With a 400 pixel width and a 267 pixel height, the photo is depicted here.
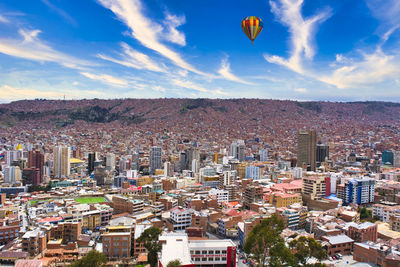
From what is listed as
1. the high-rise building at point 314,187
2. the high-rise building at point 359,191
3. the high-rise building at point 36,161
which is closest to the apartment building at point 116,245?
the high-rise building at point 314,187

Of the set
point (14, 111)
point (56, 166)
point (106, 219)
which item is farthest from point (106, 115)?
point (106, 219)

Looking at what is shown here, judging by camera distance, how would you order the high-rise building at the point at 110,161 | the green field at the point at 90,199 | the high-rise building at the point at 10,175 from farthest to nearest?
the high-rise building at the point at 110,161 < the high-rise building at the point at 10,175 < the green field at the point at 90,199

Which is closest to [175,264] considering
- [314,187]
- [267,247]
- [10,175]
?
[267,247]

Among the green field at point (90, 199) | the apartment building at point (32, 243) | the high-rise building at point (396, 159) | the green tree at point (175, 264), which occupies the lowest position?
the green field at point (90, 199)

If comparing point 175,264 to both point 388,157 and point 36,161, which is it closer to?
point 36,161

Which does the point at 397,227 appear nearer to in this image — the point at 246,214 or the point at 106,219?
the point at 246,214

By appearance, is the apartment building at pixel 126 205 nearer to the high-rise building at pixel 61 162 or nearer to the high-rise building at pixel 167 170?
the high-rise building at pixel 167 170
